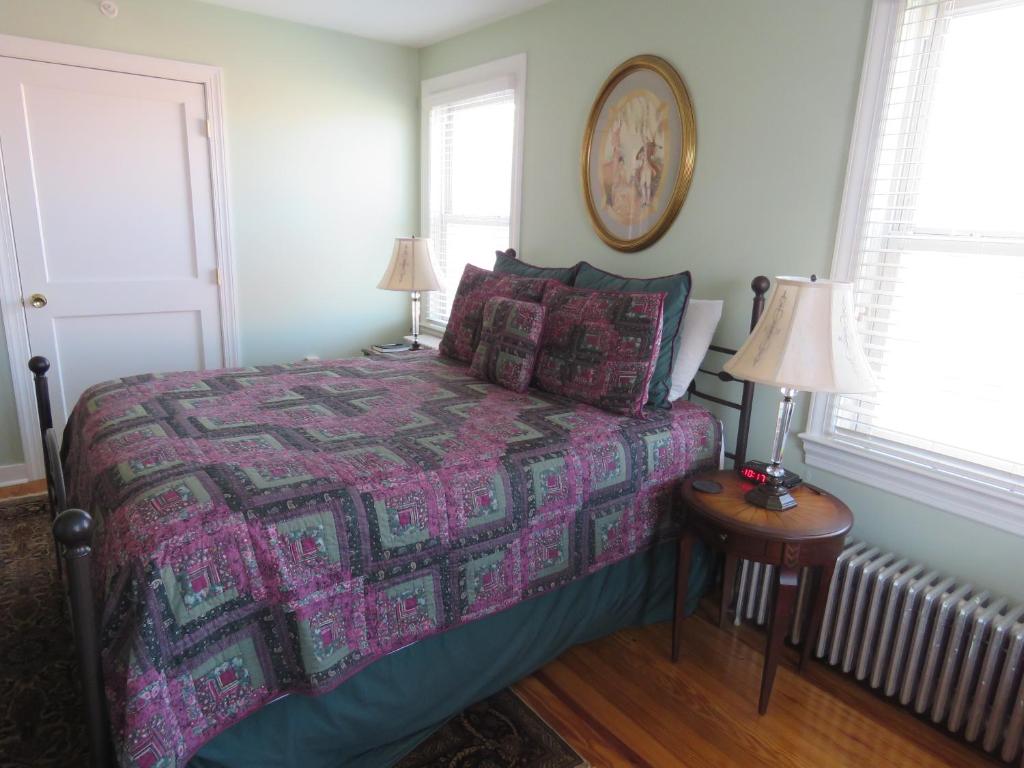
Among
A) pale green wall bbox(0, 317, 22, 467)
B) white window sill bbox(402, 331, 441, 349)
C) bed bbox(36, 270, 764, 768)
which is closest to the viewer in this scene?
bed bbox(36, 270, 764, 768)

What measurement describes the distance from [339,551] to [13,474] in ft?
9.58

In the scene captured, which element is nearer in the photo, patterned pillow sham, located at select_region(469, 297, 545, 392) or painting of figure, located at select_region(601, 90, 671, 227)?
patterned pillow sham, located at select_region(469, 297, 545, 392)

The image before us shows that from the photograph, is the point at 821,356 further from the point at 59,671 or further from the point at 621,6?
the point at 59,671

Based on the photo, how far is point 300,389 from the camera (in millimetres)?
2498

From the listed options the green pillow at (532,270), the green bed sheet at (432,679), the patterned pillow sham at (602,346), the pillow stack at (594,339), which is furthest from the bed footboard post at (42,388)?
the green pillow at (532,270)

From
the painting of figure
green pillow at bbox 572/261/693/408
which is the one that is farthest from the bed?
the painting of figure

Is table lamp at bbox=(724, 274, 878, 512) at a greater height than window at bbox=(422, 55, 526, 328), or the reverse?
window at bbox=(422, 55, 526, 328)

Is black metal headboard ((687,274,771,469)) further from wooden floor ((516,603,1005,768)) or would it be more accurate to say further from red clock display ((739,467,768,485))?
wooden floor ((516,603,1005,768))

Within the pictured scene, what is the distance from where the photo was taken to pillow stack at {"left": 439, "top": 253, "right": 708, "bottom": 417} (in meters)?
2.27

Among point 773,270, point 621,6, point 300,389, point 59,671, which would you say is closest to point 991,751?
point 773,270

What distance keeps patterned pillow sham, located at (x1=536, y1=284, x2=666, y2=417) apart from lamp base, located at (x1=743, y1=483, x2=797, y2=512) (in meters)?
0.47

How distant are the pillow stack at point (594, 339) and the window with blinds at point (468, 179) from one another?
1.06m

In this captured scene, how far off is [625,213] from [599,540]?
1.59m

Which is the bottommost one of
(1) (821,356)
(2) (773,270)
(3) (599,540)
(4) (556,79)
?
(3) (599,540)
